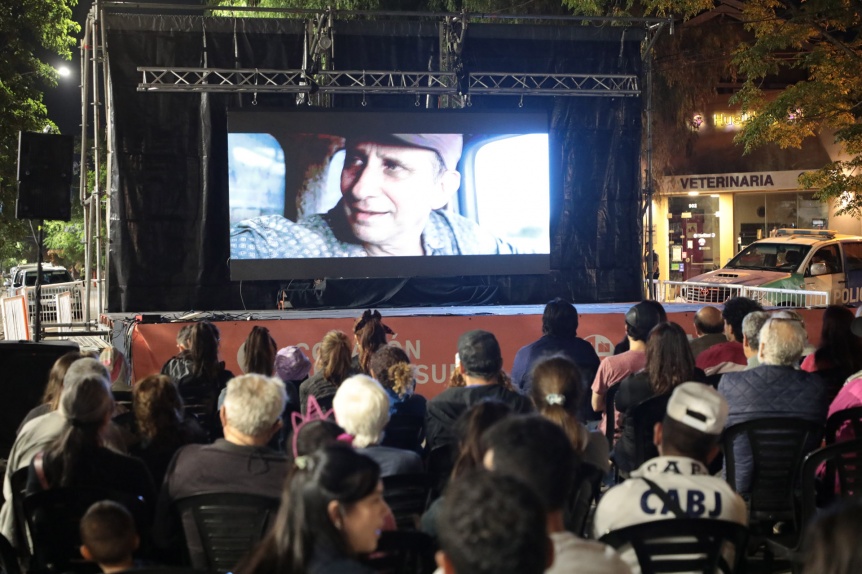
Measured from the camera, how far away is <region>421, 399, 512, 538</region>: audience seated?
298cm

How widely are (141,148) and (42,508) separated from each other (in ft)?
28.9

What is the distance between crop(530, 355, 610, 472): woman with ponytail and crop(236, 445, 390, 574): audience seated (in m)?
1.33

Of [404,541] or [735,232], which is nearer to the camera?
[404,541]

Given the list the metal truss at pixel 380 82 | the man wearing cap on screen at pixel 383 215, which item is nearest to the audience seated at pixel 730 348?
the metal truss at pixel 380 82

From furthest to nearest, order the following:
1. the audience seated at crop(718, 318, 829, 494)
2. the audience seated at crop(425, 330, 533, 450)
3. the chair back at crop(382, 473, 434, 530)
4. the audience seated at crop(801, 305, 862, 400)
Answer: the audience seated at crop(801, 305, 862, 400) < the audience seated at crop(718, 318, 829, 494) < the audience seated at crop(425, 330, 533, 450) < the chair back at crop(382, 473, 434, 530)

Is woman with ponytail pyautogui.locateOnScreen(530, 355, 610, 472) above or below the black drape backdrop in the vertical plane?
below

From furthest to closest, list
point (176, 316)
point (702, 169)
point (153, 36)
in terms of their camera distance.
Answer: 1. point (702, 169)
2. point (153, 36)
3. point (176, 316)

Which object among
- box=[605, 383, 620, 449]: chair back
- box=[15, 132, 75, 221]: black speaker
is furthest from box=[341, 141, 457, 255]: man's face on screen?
box=[605, 383, 620, 449]: chair back

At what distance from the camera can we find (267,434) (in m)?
3.47

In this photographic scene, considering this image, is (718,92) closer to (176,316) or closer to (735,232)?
(735,232)

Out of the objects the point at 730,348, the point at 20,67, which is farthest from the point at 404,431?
the point at 20,67

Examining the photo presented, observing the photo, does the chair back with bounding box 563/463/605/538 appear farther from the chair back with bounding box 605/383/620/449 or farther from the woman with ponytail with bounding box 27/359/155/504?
the chair back with bounding box 605/383/620/449

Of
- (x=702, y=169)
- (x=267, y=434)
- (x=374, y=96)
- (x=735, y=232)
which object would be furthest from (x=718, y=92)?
(x=267, y=434)

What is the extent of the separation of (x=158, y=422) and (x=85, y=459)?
511 mm
